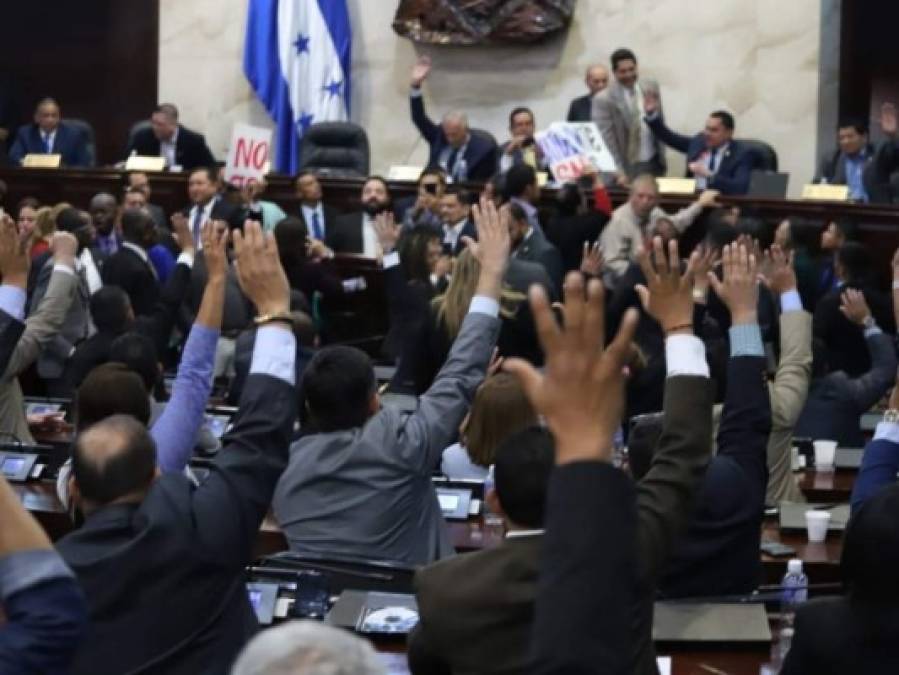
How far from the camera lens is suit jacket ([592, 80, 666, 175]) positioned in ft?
45.9

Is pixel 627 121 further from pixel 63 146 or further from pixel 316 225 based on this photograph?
pixel 63 146

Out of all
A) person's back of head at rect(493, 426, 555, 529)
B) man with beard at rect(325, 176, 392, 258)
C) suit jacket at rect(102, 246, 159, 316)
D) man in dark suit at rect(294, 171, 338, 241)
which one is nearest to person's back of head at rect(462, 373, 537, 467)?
person's back of head at rect(493, 426, 555, 529)

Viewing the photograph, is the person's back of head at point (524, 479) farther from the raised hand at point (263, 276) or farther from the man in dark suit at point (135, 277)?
the man in dark suit at point (135, 277)

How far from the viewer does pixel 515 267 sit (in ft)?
28.5

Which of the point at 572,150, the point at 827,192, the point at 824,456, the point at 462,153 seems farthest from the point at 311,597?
the point at 462,153

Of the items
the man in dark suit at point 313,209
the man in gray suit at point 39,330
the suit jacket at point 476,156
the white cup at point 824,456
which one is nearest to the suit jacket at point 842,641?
the white cup at point 824,456

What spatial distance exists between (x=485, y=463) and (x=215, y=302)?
1.71 metres

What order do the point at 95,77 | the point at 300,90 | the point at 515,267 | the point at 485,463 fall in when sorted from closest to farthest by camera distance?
the point at 485,463 < the point at 515,267 < the point at 300,90 < the point at 95,77

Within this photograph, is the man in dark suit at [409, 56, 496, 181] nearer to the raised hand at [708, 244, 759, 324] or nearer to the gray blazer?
the gray blazer

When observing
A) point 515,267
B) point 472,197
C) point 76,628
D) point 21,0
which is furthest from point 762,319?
point 21,0

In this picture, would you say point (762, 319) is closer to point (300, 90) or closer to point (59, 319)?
point (59, 319)

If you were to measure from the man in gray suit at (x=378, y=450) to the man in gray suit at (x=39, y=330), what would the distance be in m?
2.23

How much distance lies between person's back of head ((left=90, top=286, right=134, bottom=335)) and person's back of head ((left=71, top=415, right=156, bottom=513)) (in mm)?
4758

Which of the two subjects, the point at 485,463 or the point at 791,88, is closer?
the point at 485,463
